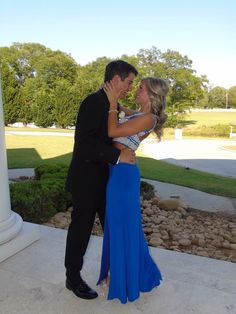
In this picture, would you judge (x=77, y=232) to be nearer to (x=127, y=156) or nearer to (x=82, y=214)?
(x=82, y=214)

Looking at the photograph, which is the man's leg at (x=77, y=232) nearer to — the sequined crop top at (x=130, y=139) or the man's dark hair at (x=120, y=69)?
the sequined crop top at (x=130, y=139)

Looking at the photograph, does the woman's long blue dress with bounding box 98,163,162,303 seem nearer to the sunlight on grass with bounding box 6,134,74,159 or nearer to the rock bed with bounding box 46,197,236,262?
the rock bed with bounding box 46,197,236,262

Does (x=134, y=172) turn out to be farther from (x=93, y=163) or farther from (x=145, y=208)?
(x=145, y=208)

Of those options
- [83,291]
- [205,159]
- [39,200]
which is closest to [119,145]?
[83,291]

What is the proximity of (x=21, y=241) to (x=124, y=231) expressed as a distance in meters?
1.46

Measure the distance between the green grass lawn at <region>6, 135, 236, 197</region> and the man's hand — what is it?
5.91m

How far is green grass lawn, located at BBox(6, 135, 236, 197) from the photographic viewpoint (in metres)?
8.84

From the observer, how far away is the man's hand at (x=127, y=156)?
2.47 meters

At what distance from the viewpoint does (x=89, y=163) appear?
2500 mm

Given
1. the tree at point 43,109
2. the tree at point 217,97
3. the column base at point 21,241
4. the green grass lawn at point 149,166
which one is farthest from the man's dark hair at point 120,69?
the tree at point 217,97

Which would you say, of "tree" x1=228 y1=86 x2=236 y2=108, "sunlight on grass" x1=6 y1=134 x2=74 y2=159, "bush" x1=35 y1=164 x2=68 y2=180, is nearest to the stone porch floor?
"bush" x1=35 y1=164 x2=68 y2=180

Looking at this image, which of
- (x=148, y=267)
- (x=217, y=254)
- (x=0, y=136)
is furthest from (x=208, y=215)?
(x=0, y=136)

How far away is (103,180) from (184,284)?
Result: 119cm

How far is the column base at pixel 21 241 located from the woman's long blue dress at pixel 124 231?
1272 mm
